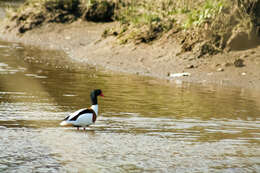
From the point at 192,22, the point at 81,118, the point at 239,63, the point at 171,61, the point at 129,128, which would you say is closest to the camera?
the point at 81,118

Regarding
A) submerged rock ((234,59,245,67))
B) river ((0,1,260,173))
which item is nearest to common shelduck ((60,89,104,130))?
river ((0,1,260,173))

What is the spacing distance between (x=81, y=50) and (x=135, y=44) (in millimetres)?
3502

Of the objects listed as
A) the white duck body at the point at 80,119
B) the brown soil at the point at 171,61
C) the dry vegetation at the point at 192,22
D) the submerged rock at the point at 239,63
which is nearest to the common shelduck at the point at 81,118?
the white duck body at the point at 80,119

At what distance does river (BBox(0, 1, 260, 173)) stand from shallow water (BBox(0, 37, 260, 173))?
1 cm

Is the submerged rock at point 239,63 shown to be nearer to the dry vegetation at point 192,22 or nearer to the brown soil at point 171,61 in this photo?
the brown soil at point 171,61

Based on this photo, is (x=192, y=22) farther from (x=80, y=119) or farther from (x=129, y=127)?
(x=80, y=119)

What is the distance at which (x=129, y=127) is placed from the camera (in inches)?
352

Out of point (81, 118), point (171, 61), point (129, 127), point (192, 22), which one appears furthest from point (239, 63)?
point (81, 118)

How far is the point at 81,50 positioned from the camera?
21.7m

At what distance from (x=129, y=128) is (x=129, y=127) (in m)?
0.07

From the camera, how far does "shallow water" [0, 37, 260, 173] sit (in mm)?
6980

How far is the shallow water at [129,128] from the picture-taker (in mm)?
6980

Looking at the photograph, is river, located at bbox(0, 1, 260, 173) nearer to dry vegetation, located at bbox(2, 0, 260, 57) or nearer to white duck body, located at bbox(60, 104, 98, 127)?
white duck body, located at bbox(60, 104, 98, 127)

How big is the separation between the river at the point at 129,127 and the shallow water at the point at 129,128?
0.04 feet
